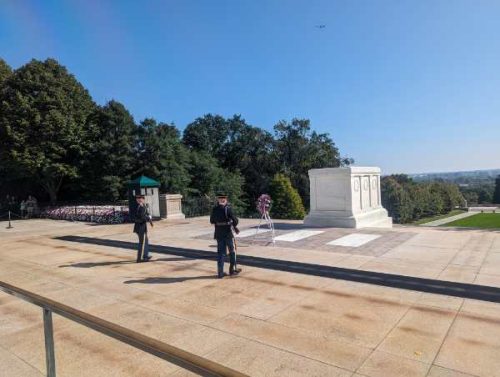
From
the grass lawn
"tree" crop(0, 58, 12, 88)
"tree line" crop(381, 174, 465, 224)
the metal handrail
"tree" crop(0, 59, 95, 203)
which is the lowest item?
the grass lawn

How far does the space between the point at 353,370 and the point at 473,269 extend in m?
4.84

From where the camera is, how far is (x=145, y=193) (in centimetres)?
1928

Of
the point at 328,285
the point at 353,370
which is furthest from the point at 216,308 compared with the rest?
the point at 353,370

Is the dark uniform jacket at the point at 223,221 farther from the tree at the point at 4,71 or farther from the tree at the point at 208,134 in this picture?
the tree at the point at 208,134

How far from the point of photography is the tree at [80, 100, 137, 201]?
30109 millimetres

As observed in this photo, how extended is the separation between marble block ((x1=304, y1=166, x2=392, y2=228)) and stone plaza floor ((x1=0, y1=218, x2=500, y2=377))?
11.2ft

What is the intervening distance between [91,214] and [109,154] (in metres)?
9.22

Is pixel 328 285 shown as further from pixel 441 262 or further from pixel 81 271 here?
pixel 81 271

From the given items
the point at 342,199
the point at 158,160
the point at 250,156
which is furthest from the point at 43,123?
the point at 250,156

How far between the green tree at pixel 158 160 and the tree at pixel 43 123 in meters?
4.22

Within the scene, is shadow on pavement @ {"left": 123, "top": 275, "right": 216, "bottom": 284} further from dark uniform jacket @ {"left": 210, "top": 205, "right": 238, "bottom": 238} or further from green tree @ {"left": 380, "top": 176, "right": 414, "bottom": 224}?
green tree @ {"left": 380, "top": 176, "right": 414, "bottom": 224}

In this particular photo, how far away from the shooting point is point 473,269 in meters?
7.66

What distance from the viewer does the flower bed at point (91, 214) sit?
2011 centimetres

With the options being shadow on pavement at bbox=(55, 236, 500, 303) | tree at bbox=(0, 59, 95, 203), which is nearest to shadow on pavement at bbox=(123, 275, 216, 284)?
shadow on pavement at bbox=(55, 236, 500, 303)
